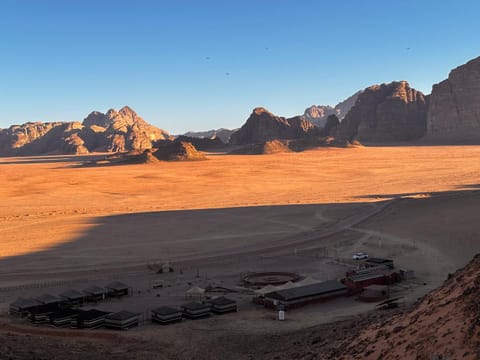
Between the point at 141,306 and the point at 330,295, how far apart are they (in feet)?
32.2

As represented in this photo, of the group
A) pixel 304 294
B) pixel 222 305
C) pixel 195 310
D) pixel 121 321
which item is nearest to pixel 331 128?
pixel 304 294

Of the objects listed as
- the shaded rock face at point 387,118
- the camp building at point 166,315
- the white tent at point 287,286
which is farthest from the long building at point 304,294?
the shaded rock face at point 387,118

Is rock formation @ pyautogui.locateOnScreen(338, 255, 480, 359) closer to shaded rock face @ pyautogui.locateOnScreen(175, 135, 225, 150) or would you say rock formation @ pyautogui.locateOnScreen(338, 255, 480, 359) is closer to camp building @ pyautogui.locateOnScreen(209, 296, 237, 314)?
camp building @ pyautogui.locateOnScreen(209, 296, 237, 314)

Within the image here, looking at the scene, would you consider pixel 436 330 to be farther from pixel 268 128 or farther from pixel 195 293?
pixel 268 128

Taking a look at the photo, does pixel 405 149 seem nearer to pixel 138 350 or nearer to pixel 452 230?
pixel 452 230

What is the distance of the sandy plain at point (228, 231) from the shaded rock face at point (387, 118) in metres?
93.9

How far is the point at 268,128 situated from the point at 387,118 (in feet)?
139

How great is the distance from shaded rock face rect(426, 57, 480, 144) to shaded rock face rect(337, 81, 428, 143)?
855 centimetres

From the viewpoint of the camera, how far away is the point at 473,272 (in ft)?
52.3

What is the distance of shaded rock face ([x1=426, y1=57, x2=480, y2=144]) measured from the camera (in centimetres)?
16750

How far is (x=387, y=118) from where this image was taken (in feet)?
612

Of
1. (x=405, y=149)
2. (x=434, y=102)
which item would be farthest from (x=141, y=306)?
(x=434, y=102)

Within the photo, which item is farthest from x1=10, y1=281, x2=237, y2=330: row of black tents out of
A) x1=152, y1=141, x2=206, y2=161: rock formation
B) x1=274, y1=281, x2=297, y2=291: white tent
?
x1=152, y1=141, x2=206, y2=161: rock formation

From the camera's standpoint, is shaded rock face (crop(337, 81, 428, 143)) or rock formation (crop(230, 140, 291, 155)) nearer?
rock formation (crop(230, 140, 291, 155))
